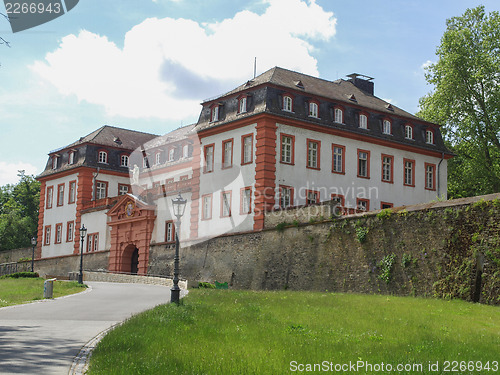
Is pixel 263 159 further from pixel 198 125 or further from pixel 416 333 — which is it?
pixel 416 333

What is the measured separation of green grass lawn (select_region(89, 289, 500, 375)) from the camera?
39.0ft

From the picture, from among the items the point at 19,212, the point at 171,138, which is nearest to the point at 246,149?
the point at 171,138

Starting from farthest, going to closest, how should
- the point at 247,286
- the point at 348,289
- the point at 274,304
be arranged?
the point at 247,286, the point at 348,289, the point at 274,304

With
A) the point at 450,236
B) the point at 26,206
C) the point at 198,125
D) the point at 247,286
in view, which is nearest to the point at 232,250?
the point at 247,286

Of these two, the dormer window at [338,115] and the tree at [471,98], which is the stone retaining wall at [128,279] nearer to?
the dormer window at [338,115]

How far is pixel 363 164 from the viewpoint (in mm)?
43469

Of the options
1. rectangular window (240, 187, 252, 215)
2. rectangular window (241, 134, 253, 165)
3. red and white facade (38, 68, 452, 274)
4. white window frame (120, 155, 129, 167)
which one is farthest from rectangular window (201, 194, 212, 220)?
white window frame (120, 155, 129, 167)

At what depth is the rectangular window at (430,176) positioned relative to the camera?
46.4 m

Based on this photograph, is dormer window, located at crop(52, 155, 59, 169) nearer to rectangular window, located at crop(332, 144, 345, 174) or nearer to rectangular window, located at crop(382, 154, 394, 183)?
rectangular window, located at crop(332, 144, 345, 174)

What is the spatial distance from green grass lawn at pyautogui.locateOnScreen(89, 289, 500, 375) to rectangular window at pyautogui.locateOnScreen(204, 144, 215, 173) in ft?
72.9

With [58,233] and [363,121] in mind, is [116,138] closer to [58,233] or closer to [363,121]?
[58,233]

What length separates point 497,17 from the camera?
5047 centimetres

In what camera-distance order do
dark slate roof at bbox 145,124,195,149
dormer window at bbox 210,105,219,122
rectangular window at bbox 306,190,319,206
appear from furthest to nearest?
dark slate roof at bbox 145,124,195,149 → dormer window at bbox 210,105,219,122 → rectangular window at bbox 306,190,319,206

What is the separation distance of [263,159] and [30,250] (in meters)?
34.8
